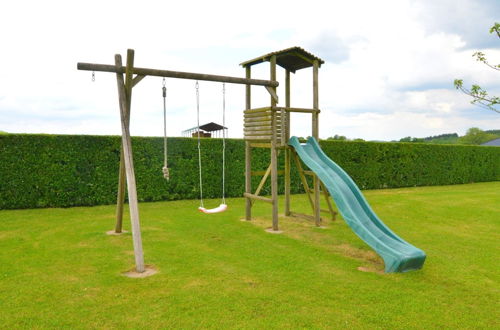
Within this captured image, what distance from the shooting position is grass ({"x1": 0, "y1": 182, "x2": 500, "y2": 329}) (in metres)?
4.63

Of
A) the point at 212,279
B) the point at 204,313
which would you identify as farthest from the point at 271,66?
the point at 204,313

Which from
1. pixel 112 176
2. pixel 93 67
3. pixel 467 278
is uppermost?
pixel 93 67

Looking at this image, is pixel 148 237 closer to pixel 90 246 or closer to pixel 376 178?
pixel 90 246

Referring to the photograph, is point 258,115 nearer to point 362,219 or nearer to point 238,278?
point 362,219

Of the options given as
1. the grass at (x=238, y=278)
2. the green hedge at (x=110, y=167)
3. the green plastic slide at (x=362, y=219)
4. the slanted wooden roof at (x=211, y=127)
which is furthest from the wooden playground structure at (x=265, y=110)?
the slanted wooden roof at (x=211, y=127)

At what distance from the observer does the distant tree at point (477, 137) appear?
73537 mm

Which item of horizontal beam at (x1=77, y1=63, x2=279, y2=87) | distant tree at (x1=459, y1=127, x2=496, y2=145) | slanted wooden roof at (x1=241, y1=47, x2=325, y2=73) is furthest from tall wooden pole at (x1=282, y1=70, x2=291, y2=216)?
distant tree at (x1=459, y1=127, x2=496, y2=145)

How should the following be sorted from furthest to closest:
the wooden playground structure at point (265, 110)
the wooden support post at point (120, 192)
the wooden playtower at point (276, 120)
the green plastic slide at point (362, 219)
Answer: the wooden playtower at point (276, 120), the wooden support post at point (120, 192), the wooden playground structure at point (265, 110), the green plastic slide at point (362, 219)

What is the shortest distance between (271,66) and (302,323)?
6.59 meters

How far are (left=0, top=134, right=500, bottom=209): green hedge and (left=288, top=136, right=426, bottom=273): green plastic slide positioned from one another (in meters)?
5.43

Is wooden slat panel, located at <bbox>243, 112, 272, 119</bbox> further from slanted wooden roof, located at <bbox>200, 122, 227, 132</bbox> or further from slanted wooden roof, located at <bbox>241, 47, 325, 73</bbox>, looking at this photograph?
slanted wooden roof, located at <bbox>200, 122, 227, 132</bbox>

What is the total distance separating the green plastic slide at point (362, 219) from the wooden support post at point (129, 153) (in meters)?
3.60

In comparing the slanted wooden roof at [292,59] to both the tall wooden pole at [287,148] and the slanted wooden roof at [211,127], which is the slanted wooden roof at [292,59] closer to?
the tall wooden pole at [287,148]

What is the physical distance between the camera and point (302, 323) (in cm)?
444
